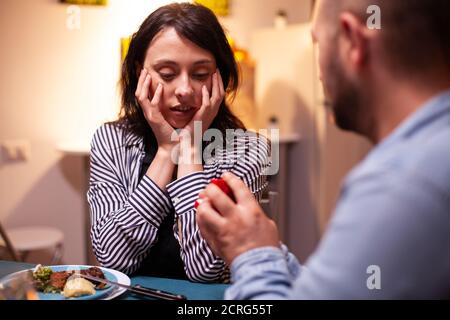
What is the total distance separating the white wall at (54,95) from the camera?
7.71 ft

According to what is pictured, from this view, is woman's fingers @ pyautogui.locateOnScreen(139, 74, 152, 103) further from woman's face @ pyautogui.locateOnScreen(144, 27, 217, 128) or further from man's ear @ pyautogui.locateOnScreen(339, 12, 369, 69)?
man's ear @ pyautogui.locateOnScreen(339, 12, 369, 69)

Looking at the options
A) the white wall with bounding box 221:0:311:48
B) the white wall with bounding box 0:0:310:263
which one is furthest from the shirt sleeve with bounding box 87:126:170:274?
the white wall with bounding box 221:0:311:48

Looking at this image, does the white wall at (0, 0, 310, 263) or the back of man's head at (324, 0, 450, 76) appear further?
the white wall at (0, 0, 310, 263)

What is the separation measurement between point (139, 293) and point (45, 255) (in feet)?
6.01

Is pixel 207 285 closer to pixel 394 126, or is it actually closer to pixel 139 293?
pixel 139 293

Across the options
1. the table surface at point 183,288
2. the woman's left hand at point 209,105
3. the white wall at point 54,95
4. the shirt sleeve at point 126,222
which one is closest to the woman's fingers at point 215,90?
the woman's left hand at point 209,105

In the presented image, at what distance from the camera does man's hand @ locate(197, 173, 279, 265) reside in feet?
1.98

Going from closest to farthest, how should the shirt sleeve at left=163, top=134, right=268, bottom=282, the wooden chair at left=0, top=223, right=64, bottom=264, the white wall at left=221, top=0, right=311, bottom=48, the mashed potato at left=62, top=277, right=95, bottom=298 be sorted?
the mashed potato at left=62, top=277, right=95, bottom=298 < the shirt sleeve at left=163, top=134, right=268, bottom=282 < the wooden chair at left=0, top=223, right=64, bottom=264 < the white wall at left=221, top=0, right=311, bottom=48

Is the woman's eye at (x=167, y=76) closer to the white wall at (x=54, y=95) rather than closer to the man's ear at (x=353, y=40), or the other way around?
Result: the man's ear at (x=353, y=40)

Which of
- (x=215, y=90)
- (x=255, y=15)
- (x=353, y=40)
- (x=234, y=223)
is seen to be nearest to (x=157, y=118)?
(x=215, y=90)

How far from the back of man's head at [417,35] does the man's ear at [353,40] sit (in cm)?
2

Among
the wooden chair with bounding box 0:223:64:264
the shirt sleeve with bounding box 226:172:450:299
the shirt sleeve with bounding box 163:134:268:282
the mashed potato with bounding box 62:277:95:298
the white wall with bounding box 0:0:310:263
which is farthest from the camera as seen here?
the white wall with bounding box 0:0:310:263

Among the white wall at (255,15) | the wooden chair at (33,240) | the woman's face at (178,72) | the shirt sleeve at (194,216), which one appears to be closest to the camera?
the shirt sleeve at (194,216)

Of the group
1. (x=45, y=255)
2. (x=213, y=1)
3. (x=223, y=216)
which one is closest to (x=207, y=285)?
(x=223, y=216)
